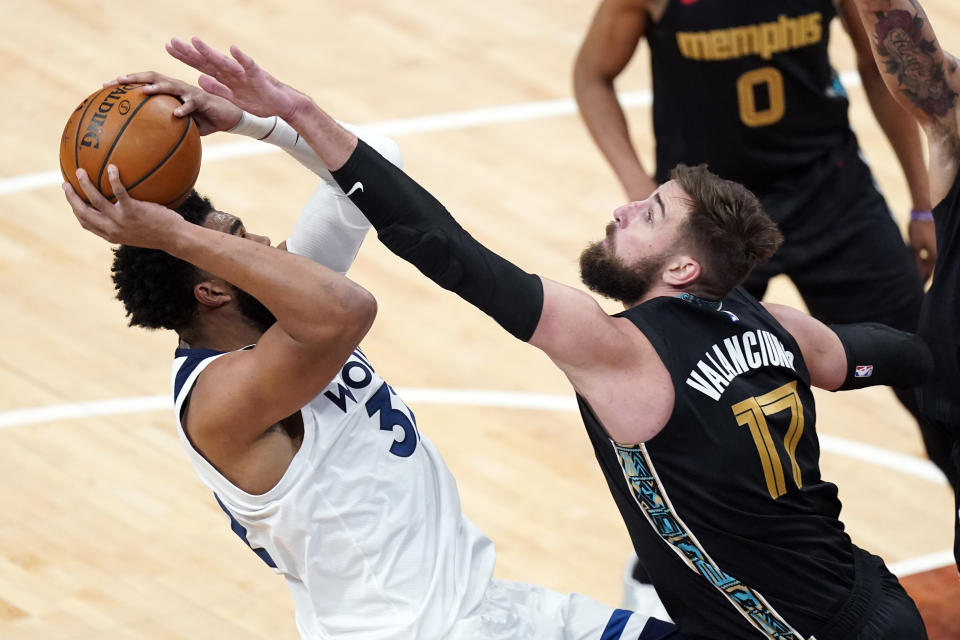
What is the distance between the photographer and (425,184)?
8.23 m

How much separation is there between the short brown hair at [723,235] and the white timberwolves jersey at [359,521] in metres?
0.92

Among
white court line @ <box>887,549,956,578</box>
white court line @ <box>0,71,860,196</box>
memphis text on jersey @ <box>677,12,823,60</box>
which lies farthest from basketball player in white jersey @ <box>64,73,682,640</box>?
white court line @ <box>0,71,860,196</box>

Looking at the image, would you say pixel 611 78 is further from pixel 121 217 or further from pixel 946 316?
pixel 121 217

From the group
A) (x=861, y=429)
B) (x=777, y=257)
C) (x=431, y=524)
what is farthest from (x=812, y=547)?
(x=861, y=429)

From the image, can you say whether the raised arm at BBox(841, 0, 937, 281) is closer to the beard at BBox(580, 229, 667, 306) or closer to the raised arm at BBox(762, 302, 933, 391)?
the raised arm at BBox(762, 302, 933, 391)

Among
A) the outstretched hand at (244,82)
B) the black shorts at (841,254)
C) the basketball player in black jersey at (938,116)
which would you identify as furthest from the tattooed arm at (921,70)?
the outstretched hand at (244,82)

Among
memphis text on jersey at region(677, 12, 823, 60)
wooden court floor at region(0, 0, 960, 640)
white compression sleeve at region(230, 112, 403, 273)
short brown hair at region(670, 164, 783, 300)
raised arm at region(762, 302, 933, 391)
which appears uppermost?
memphis text on jersey at region(677, 12, 823, 60)

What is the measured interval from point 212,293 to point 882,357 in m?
1.93

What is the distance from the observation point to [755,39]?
18.1 ft

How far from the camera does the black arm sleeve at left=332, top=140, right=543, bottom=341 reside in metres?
3.55

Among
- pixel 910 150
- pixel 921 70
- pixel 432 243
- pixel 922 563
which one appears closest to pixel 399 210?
pixel 432 243

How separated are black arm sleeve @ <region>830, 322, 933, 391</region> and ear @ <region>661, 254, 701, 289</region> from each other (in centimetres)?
62

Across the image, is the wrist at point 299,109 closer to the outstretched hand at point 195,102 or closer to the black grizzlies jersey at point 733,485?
the outstretched hand at point 195,102

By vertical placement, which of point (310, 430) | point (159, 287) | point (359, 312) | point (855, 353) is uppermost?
point (855, 353)
